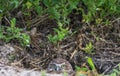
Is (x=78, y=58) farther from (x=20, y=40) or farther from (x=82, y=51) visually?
(x=20, y=40)

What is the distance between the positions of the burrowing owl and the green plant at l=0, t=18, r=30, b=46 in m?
0.25

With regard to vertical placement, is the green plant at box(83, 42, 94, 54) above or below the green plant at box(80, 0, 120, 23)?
below

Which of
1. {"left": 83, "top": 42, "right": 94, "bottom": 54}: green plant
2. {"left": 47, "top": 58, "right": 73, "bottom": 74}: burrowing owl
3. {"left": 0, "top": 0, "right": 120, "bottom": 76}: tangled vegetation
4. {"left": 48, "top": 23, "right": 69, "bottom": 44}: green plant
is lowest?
{"left": 47, "top": 58, "right": 73, "bottom": 74}: burrowing owl

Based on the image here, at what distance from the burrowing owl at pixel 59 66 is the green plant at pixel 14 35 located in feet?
0.82

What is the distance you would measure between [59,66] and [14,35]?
42 centimetres

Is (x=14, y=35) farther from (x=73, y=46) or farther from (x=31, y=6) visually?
(x=73, y=46)

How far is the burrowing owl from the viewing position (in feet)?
9.34

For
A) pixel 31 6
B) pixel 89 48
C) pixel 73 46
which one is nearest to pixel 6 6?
pixel 31 6

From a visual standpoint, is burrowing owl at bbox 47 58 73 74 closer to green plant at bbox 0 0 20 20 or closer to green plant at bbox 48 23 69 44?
green plant at bbox 48 23 69 44

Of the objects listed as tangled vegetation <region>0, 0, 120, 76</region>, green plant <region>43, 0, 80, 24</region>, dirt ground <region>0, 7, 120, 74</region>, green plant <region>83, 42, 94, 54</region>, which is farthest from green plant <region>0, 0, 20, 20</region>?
green plant <region>83, 42, 94, 54</region>

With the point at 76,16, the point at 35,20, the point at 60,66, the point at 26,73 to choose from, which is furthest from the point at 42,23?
the point at 26,73

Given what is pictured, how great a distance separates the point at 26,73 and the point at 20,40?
463 mm

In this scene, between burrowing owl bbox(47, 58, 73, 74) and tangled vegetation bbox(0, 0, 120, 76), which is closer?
burrowing owl bbox(47, 58, 73, 74)

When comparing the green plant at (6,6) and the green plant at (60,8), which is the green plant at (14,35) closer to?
the green plant at (6,6)
